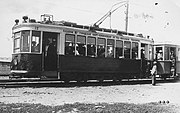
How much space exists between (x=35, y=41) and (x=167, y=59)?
12081 mm

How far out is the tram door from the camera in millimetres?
→ 15422

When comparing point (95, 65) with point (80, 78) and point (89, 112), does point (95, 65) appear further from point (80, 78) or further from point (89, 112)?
point (89, 112)

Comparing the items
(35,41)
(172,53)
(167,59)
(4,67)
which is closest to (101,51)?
(35,41)

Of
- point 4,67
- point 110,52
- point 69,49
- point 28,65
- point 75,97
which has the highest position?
point 69,49

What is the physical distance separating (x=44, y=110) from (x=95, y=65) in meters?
10.1

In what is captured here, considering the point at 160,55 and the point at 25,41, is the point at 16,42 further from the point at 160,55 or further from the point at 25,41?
the point at 160,55

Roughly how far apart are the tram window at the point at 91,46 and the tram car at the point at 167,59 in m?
7.52

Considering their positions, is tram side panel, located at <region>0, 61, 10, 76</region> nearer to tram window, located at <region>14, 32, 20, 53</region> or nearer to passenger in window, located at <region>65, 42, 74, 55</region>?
tram window, located at <region>14, 32, 20, 53</region>

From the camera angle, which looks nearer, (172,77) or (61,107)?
(61,107)

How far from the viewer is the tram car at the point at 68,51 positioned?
15.3 metres

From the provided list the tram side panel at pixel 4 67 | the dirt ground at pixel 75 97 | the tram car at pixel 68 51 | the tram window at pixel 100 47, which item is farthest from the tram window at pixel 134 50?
the tram side panel at pixel 4 67

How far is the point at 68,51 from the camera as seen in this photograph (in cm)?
1623

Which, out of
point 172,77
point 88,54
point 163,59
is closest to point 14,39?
point 88,54

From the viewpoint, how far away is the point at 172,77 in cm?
2464
